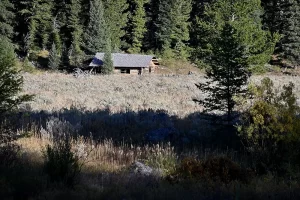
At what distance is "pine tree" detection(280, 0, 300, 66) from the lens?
51500 millimetres

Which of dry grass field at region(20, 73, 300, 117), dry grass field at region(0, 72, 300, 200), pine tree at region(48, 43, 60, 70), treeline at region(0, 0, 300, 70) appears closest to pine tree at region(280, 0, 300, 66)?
treeline at region(0, 0, 300, 70)

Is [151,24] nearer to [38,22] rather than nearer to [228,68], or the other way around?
[38,22]

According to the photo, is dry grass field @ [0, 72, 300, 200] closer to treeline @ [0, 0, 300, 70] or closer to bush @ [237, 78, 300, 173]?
bush @ [237, 78, 300, 173]

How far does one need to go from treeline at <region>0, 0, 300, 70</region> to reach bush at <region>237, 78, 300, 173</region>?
4019cm

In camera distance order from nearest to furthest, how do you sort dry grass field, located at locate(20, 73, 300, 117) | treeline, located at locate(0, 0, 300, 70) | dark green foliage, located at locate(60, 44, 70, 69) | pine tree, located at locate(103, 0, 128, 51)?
1. dry grass field, located at locate(20, 73, 300, 117)
2. dark green foliage, located at locate(60, 44, 70, 69)
3. treeline, located at locate(0, 0, 300, 70)
4. pine tree, located at locate(103, 0, 128, 51)

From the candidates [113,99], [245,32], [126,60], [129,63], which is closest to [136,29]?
[126,60]

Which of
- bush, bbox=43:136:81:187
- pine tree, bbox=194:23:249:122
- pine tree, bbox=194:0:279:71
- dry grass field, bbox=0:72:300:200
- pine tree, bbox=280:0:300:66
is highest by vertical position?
pine tree, bbox=280:0:300:66

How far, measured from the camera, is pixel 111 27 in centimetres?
5894

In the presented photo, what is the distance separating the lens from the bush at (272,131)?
6593 mm

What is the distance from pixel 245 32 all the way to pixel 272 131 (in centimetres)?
391

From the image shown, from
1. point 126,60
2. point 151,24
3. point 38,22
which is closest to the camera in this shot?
point 126,60

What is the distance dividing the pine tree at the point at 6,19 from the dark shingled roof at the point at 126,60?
47.6 feet

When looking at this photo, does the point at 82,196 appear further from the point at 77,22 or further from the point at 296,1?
the point at 296,1

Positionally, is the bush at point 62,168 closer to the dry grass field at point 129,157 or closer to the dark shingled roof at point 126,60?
the dry grass field at point 129,157
